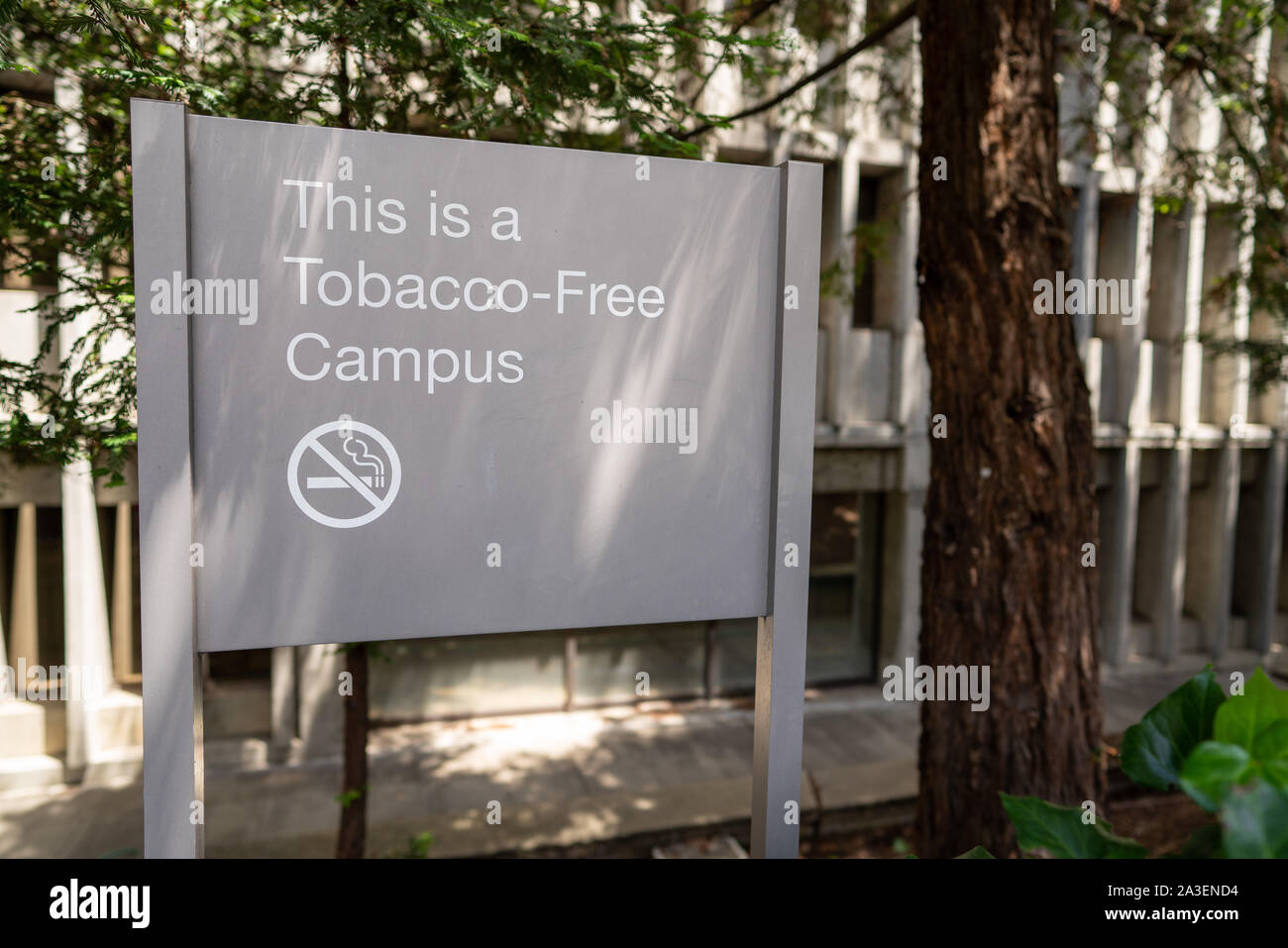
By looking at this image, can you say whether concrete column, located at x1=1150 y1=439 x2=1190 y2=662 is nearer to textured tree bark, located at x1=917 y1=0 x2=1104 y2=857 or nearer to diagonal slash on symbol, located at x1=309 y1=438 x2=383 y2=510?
textured tree bark, located at x1=917 y1=0 x2=1104 y2=857

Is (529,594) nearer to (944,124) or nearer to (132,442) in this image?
(132,442)

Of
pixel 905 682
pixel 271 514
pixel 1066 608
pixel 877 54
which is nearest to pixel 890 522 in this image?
pixel 905 682

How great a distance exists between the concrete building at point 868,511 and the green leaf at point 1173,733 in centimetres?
503

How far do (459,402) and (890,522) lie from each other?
349 inches

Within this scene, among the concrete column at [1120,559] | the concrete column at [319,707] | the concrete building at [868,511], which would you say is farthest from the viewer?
the concrete column at [1120,559]

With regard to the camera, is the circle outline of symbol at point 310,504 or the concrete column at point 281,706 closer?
the circle outline of symbol at point 310,504

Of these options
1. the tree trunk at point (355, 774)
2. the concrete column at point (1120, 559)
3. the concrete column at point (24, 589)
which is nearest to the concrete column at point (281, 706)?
the concrete column at point (24, 589)

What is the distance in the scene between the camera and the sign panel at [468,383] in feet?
6.09

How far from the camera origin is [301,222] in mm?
1858

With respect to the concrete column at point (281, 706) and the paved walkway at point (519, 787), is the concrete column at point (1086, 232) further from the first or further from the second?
the concrete column at point (281, 706)

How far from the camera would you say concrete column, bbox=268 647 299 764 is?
777 centimetres

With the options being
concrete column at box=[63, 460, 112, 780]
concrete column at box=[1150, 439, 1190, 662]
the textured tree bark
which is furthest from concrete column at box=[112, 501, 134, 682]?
concrete column at box=[1150, 439, 1190, 662]

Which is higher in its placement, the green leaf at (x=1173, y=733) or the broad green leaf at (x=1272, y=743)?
the broad green leaf at (x=1272, y=743)

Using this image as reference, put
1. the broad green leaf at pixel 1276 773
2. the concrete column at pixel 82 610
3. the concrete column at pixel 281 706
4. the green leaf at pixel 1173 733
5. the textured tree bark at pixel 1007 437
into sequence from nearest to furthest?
the broad green leaf at pixel 1276 773
the green leaf at pixel 1173 733
the textured tree bark at pixel 1007 437
the concrete column at pixel 82 610
the concrete column at pixel 281 706
